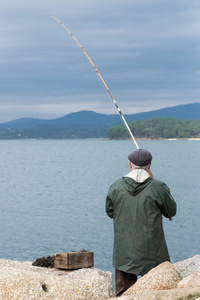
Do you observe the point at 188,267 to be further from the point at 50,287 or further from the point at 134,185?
the point at 134,185

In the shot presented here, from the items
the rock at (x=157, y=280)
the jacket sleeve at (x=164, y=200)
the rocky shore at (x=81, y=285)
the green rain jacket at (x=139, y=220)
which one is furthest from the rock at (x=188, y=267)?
the jacket sleeve at (x=164, y=200)

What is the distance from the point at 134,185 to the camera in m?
6.01

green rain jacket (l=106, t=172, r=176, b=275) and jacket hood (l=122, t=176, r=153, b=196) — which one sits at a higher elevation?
jacket hood (l=122, t=176, r=153, b=196)

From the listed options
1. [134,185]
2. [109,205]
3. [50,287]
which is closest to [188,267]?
[50,287]

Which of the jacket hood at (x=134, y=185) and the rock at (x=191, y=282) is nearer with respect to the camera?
the jacket hood at (x=134, y=185)

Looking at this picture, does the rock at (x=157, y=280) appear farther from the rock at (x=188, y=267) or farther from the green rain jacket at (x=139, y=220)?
the rock at (x=188, y=267)

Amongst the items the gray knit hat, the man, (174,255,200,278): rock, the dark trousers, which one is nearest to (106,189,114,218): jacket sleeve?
the man

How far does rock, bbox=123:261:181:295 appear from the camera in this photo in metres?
6.30

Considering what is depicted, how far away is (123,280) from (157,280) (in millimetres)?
399

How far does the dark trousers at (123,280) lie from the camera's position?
634 centimetres

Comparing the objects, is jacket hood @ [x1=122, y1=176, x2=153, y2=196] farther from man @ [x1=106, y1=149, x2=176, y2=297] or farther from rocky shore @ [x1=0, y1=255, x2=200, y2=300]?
rocky shore @ [x1=0, y1=255, x2=200, y2=300]

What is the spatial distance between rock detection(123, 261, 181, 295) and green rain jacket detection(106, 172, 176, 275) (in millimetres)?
179

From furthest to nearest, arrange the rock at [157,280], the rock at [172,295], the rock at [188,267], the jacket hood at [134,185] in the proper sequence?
the rock at [188,267] < the rock at [157,280] < the jacket hood at [134,185] < the rock at [172,295]

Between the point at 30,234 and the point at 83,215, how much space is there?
322 inches
